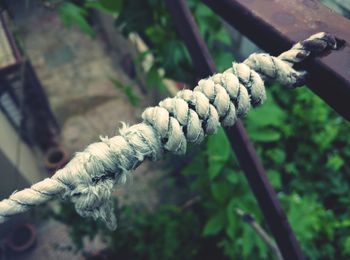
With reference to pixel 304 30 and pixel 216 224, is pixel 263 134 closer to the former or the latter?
pixel 216 224

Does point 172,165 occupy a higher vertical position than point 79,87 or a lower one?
lower

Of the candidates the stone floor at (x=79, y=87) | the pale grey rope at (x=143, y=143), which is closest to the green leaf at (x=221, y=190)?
the stone floor at (x=79, y=87)

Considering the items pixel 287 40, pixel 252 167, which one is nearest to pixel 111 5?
pixel 252 167

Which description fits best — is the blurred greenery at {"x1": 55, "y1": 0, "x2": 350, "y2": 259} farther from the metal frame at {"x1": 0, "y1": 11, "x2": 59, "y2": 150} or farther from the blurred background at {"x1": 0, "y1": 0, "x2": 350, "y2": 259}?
the metal frame at {"x1": 0, "y1": 11, "x2": 59, "y2": 150}

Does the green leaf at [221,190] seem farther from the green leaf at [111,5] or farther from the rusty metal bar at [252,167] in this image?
the green leaf at [111,5]

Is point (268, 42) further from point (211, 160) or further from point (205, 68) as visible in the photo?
point (211, 160)

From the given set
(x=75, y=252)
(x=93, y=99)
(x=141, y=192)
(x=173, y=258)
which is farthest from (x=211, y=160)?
(x=93, y=99)

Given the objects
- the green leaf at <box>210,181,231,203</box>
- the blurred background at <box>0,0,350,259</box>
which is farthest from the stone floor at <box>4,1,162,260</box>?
the green leaf at <box>210,181,231,203</box>
